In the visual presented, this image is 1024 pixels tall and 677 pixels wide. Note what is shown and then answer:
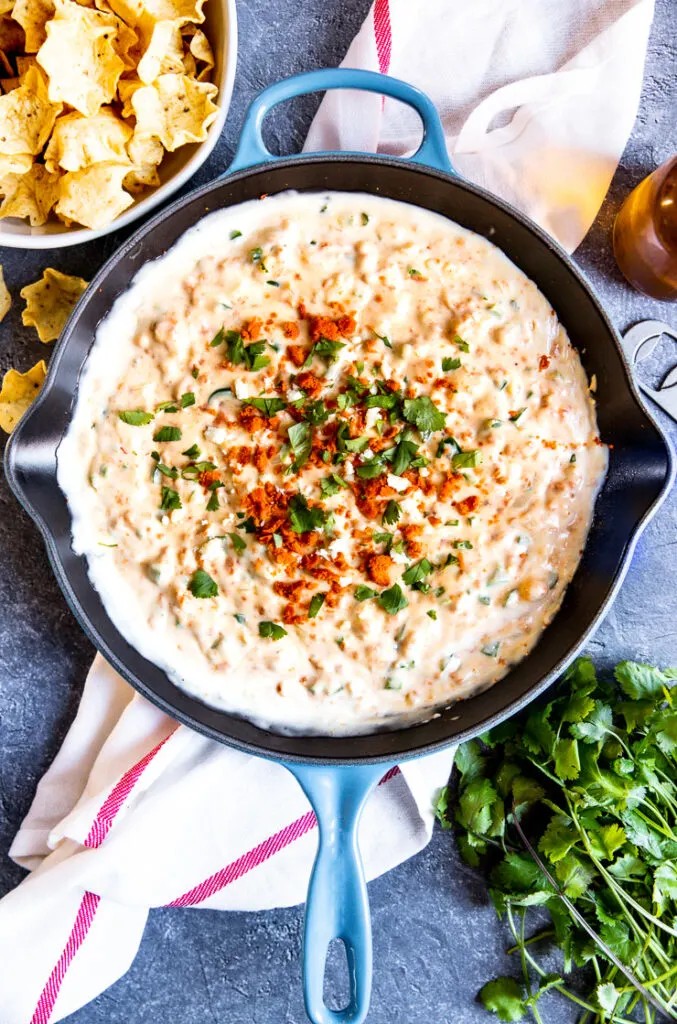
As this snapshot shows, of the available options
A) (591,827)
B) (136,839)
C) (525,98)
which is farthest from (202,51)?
(591,827)

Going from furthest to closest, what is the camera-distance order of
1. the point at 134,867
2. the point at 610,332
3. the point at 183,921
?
the point at 183,921
the point at 134,867
the point at 610,332

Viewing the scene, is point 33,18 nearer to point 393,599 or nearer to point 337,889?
point 393,599

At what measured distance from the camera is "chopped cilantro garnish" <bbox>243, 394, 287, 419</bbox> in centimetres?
238

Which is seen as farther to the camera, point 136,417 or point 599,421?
point 599,421

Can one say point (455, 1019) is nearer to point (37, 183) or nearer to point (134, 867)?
point (134, 867)

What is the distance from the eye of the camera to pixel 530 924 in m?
2.76

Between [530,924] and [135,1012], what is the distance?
4.06ft

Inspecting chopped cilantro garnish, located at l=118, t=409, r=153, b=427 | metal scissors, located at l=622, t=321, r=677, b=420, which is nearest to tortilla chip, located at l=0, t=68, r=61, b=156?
chopped cilantro garnish, located at l=118, t=409, r=153, b=427

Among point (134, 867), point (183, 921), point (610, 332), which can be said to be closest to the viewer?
point (610, 332)

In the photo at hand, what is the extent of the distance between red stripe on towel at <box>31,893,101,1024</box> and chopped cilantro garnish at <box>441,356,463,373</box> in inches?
71.1

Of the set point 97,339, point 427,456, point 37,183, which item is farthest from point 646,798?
point 37,183

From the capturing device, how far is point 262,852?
2656 mm

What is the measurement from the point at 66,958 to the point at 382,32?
2.80 meters

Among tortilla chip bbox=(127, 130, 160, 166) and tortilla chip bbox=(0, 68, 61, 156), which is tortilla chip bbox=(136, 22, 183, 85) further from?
tortilla chip bbox=(0, 68, 61, 156)
